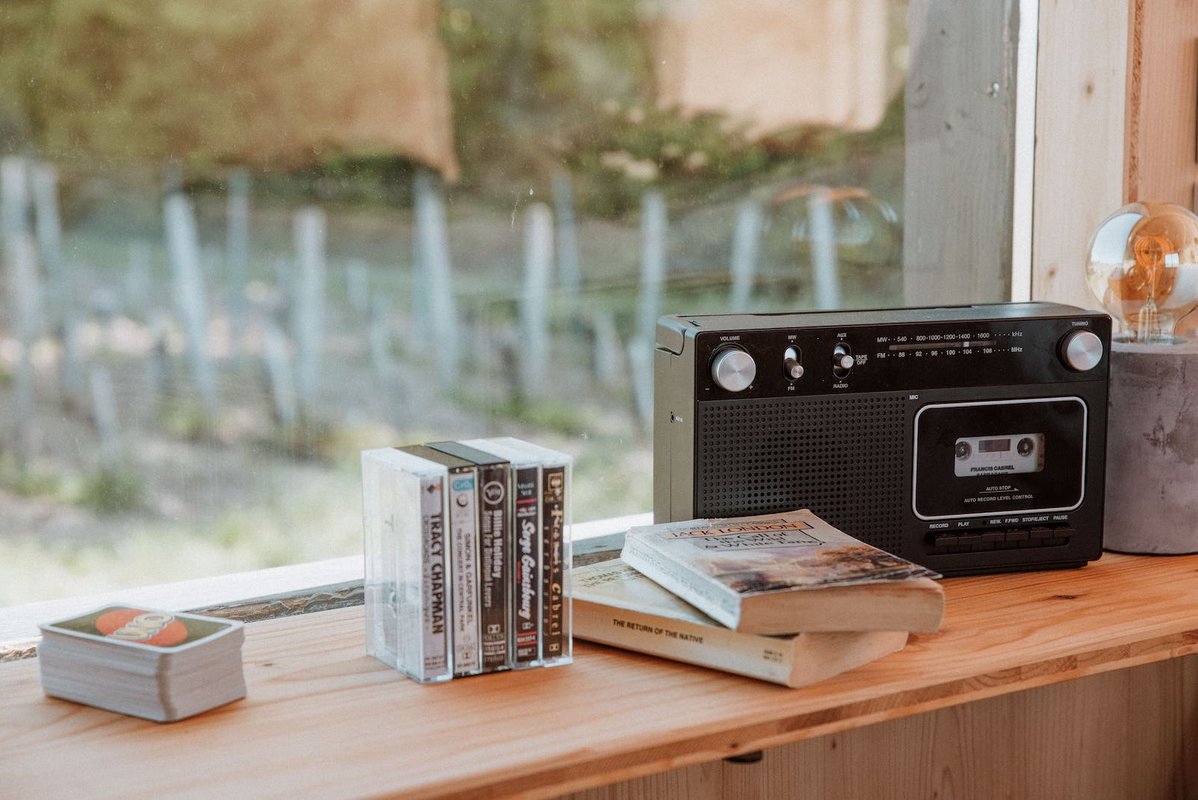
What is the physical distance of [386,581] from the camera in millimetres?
1022

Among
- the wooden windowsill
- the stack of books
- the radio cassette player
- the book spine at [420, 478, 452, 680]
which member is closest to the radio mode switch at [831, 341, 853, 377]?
the radio cassette player

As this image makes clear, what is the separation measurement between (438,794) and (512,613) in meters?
0.21

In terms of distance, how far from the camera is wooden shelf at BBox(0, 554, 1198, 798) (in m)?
0.84

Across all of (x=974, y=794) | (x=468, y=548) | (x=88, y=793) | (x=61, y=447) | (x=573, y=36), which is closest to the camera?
(x=88, y=793)

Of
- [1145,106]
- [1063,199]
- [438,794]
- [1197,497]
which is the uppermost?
[1145,106]

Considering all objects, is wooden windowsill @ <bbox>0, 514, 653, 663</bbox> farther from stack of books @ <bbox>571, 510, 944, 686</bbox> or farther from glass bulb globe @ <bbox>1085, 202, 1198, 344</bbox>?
glass bulb globe @ <bbox>1085, 202, 1198, 344</bbox>

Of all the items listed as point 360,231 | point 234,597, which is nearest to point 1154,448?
point 360,231

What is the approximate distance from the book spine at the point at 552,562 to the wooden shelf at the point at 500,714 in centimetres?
3

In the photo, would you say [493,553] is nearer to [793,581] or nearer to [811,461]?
[793,581]

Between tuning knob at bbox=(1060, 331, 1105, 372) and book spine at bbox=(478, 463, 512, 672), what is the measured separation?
0.59 m

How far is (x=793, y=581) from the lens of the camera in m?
0.97

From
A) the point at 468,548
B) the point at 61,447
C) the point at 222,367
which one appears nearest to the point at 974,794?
the point at 468,548

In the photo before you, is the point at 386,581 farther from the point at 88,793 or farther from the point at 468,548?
the point at 88,793

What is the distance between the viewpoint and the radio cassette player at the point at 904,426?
1147mm
